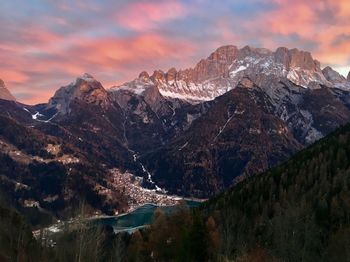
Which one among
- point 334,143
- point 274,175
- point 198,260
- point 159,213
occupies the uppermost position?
point 334,143

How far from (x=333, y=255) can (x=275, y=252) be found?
11.4 m

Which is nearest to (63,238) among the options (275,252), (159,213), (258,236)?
(159,213)

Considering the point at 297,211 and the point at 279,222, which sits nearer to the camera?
the point at 279,222

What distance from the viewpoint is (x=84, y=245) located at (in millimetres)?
74688

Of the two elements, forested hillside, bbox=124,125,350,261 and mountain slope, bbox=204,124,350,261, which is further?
mountain slope, bbox=204,124,350,261

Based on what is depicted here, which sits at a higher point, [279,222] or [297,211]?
[297,211]

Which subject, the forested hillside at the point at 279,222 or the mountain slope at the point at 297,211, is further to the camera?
the mountain slope at the point at 297,211

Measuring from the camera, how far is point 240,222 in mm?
138000

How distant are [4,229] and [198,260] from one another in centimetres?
3686

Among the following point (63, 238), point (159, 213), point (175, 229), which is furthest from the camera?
point (159, 213)

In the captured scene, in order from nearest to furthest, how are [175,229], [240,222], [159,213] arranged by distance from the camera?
1. [175,229]
2. [159,213]
3. [240,222]

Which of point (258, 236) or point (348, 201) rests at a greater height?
point (348, 201)

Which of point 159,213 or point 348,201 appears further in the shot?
point 348,201

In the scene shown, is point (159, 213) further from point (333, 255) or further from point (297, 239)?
point (333, 255)
